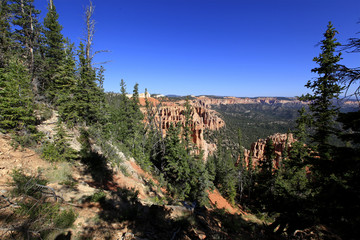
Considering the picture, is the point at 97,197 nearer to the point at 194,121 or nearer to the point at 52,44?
the point at 52,44

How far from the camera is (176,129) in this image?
20.1 metres

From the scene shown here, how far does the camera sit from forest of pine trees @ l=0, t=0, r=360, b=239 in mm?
3705

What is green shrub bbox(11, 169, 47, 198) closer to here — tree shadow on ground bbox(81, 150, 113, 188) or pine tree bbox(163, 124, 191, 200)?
tree shadow on ground bbox(81, 150, 113, 188)

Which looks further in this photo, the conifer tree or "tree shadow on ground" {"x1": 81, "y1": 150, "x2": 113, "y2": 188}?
the conifer tree

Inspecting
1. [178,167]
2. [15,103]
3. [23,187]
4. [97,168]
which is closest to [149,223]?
[23,187]

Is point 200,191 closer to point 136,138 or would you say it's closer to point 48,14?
point 136,138

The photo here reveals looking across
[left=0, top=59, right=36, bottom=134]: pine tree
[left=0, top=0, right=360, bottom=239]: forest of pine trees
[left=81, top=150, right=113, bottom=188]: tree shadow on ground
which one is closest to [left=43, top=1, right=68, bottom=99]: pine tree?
[left=0, top=0, right=360, bottom=239]: forest of pine trees

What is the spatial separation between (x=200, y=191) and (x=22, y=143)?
1612cm

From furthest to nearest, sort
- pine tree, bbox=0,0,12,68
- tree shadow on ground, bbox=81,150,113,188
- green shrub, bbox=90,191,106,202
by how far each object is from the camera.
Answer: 1. pine tree, bbox=0,0,12,68
2. tree shadow on ground, bbox=81,150,113,188
3. green shrub, bbox=90,191,106,202

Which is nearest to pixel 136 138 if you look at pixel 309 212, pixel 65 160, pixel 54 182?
pixel 65 160

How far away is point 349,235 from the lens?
2.92 m

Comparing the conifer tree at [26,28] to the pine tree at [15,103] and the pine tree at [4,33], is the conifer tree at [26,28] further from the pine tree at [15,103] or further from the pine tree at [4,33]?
the pine tree at [15,103]

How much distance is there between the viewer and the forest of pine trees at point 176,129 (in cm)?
371

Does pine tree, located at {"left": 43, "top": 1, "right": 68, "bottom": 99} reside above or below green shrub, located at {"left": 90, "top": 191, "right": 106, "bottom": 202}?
above
